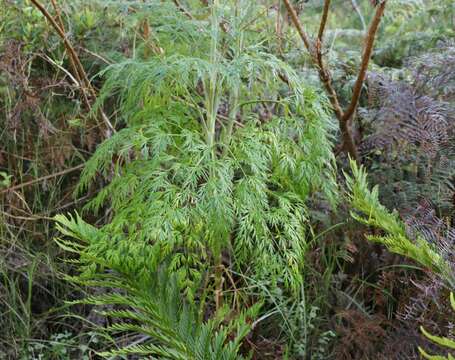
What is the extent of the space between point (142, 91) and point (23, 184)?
113 cm

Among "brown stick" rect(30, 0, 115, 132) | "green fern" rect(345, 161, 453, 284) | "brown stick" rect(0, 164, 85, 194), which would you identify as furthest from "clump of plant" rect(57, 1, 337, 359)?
"brown stick" rect(0, 164, 85, 194)

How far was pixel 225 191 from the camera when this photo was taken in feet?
6.58

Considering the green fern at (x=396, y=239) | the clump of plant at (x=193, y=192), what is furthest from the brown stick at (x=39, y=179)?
the green fern at (x=396, y=239)

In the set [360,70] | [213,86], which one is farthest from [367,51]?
[213,86]

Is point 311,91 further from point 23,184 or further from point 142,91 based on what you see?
point 23,184

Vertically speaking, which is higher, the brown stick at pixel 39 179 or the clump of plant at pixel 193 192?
the clump of plant at pixel 193 192

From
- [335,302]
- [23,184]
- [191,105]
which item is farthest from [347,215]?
[23,184]

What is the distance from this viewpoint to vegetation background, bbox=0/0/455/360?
2.10 meters

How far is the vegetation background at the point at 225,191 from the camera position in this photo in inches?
82.5

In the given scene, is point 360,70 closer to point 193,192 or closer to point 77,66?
point 193,192

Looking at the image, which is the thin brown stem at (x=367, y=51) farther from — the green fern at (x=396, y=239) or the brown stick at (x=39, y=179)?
the brown stick at (x=39, y=179)

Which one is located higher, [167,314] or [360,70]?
[360,70]

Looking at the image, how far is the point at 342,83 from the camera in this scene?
333 centimetres

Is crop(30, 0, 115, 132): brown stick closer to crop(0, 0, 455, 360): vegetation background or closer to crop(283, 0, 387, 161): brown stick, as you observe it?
crop(0, 0, 455, 360): vegetation background
